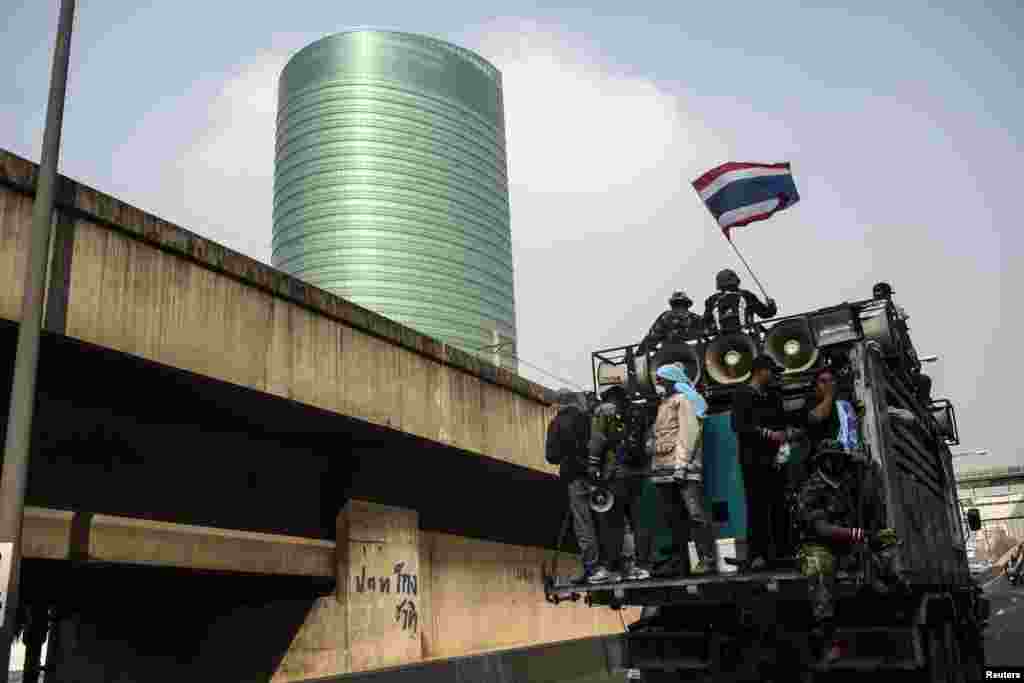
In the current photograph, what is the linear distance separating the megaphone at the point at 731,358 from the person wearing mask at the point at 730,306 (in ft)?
2.13

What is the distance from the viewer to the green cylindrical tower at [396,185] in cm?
13900

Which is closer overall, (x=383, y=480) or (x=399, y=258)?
(x=383, y=480)

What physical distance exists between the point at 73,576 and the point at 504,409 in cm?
790

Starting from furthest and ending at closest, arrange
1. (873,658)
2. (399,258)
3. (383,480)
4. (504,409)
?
1. (399,258)
2. (504,409)
3. (383,480)
4. (873,658)

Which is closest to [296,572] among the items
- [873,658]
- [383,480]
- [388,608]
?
[388,608]

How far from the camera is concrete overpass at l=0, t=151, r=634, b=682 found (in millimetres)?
8945

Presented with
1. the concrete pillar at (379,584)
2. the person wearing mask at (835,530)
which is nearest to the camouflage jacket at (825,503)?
the person wearing mask at (835,530)

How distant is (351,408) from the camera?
11828mm

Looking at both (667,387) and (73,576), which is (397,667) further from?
(667,387)

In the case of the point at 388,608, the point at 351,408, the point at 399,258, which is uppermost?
the point at 399,258

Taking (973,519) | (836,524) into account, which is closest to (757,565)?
A: (836,524)

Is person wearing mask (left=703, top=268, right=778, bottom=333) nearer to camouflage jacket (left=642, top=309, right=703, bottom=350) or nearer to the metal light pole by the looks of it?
camouflage jacket (left=642, top=309, right=703, bottom=350)

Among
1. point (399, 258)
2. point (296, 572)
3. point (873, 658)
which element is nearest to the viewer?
point (873, 658)

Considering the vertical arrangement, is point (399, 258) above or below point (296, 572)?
above
